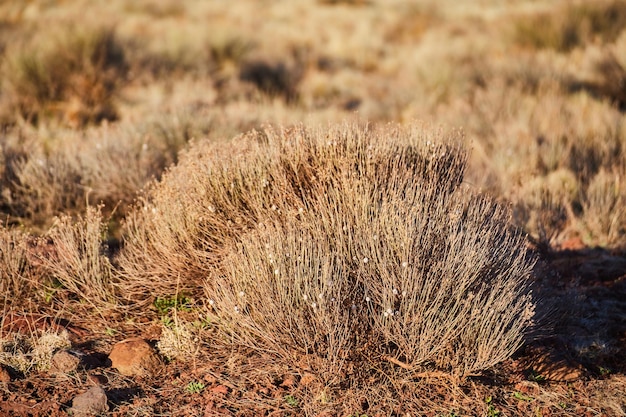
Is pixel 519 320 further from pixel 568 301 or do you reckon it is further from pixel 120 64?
pixel 120 64

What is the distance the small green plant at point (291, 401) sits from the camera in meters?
3.66

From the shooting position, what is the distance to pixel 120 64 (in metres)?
12.3

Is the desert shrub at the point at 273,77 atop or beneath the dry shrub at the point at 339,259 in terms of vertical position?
beneath

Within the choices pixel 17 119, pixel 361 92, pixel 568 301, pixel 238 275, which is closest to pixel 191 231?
pixel 238 275

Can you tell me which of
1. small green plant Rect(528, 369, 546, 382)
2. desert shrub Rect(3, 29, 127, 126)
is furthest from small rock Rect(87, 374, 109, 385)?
desert shrub Rect(3, 29, 127, 126)

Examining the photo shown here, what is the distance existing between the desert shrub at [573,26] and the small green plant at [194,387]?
14.2 metres

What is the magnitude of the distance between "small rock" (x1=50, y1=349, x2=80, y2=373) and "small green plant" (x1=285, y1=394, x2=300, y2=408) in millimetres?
1294

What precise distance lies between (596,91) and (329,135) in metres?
8.83

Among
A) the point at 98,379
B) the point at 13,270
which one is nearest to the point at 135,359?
the point at 98,379

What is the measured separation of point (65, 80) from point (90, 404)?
843 centimetres

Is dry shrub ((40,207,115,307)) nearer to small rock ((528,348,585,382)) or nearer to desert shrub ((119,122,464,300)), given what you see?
desert shrub ((119,122,464,300))

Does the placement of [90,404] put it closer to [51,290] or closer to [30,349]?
[30,349]

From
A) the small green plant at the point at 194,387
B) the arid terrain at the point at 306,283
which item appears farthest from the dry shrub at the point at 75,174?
the small green plant at the point at 194,387

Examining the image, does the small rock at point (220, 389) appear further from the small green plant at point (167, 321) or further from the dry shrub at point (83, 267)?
the dry shrub at point (83, 267)
